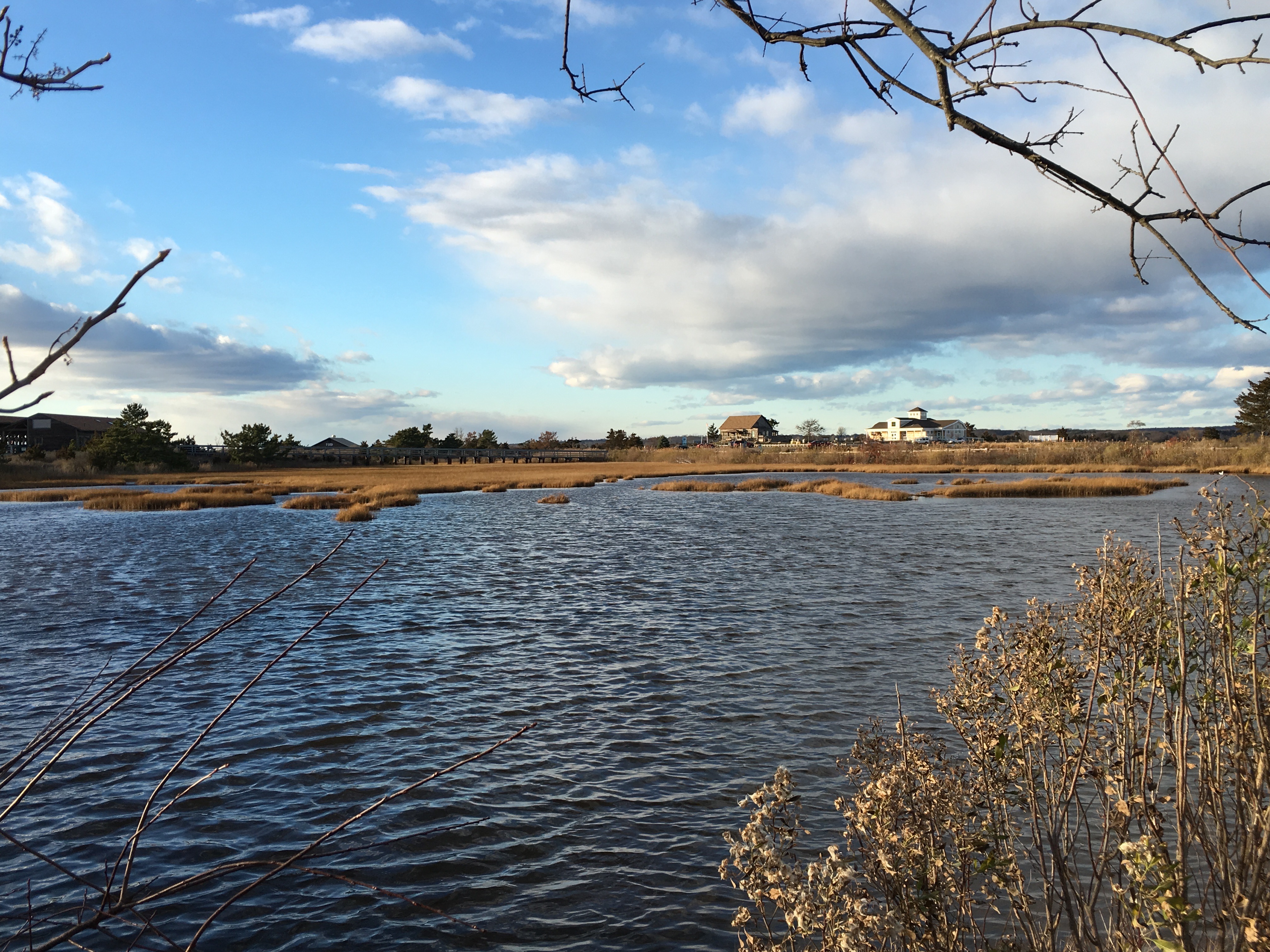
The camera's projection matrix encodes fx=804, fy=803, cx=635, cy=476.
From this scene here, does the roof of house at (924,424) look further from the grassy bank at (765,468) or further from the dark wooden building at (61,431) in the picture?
the dark wooden building at (61,431)

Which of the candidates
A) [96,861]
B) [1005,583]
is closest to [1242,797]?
[96,861]

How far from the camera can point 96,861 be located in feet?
24.4

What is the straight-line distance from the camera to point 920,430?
179 m

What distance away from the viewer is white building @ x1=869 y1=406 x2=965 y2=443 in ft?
585

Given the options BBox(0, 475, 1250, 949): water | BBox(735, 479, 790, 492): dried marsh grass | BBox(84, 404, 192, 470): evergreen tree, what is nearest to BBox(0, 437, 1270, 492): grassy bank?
BBox(84, 404, 192, 470): evergreen tree

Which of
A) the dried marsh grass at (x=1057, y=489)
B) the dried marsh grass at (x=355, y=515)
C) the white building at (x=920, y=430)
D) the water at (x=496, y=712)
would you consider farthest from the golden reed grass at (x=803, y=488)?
the white building at (x=920, y=430)

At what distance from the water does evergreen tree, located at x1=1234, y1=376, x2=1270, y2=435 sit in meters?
91.7

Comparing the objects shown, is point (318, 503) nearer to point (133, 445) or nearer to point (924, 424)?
point (133, 445)

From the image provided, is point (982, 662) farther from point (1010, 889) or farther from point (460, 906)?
point (460, 906)

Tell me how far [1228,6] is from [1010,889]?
4.11 m

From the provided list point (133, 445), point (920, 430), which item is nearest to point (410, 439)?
point (133, 445)

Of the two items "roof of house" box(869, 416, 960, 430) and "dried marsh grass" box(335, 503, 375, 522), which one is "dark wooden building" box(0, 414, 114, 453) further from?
"roof of house" box(869, 416, 960, 430)

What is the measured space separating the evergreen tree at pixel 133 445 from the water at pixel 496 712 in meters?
71.7

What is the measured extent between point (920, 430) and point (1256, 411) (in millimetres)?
81135
